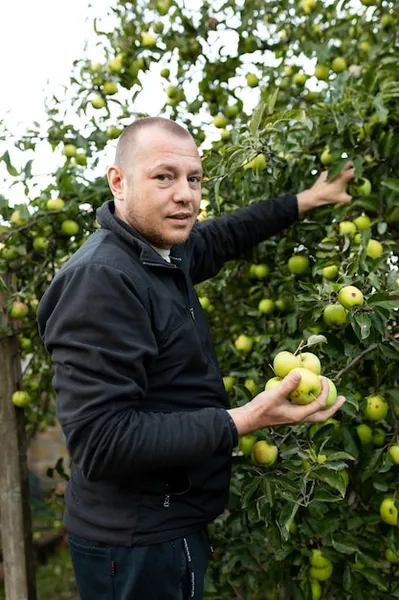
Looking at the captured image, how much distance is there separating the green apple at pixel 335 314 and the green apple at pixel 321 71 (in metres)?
1.21

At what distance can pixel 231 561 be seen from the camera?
6.59 feet

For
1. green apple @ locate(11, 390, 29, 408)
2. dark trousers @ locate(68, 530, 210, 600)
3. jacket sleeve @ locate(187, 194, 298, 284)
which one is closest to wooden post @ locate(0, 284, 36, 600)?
green apple @ locate(11, 390, 29, 408)

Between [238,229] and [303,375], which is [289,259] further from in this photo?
[303,375]

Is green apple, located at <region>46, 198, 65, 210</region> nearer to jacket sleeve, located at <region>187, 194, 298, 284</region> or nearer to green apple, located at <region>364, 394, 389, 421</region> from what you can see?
jacket sleeve, located at <region>187, 194, 298, 284</region>

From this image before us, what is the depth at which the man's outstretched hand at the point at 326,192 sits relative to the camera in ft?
6.49

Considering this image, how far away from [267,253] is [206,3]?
1.01 meters

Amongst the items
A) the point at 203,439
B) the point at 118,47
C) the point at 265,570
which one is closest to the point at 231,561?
the point at 265,570

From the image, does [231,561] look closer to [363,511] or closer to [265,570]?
[265,570]

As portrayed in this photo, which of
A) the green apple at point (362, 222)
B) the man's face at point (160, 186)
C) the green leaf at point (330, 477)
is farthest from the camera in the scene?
the green apple at point (362, 222)

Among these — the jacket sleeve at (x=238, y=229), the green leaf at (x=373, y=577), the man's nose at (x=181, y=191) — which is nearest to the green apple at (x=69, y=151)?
the jacket sleeve at (x=238, y=229)

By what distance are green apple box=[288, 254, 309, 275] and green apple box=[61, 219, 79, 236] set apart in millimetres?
796

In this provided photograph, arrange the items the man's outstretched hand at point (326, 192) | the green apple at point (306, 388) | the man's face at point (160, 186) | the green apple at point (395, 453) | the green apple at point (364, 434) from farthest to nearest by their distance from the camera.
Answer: the man's outstretched hand at point (326, 192), the green apple at point (364, 434), the green apple at point (395, 453), the man's face at point (160, 186), the green apple at point (306, 388)

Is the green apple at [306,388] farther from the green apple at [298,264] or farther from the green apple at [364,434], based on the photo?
the green apple at [298,264]

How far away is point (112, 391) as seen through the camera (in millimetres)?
1276
